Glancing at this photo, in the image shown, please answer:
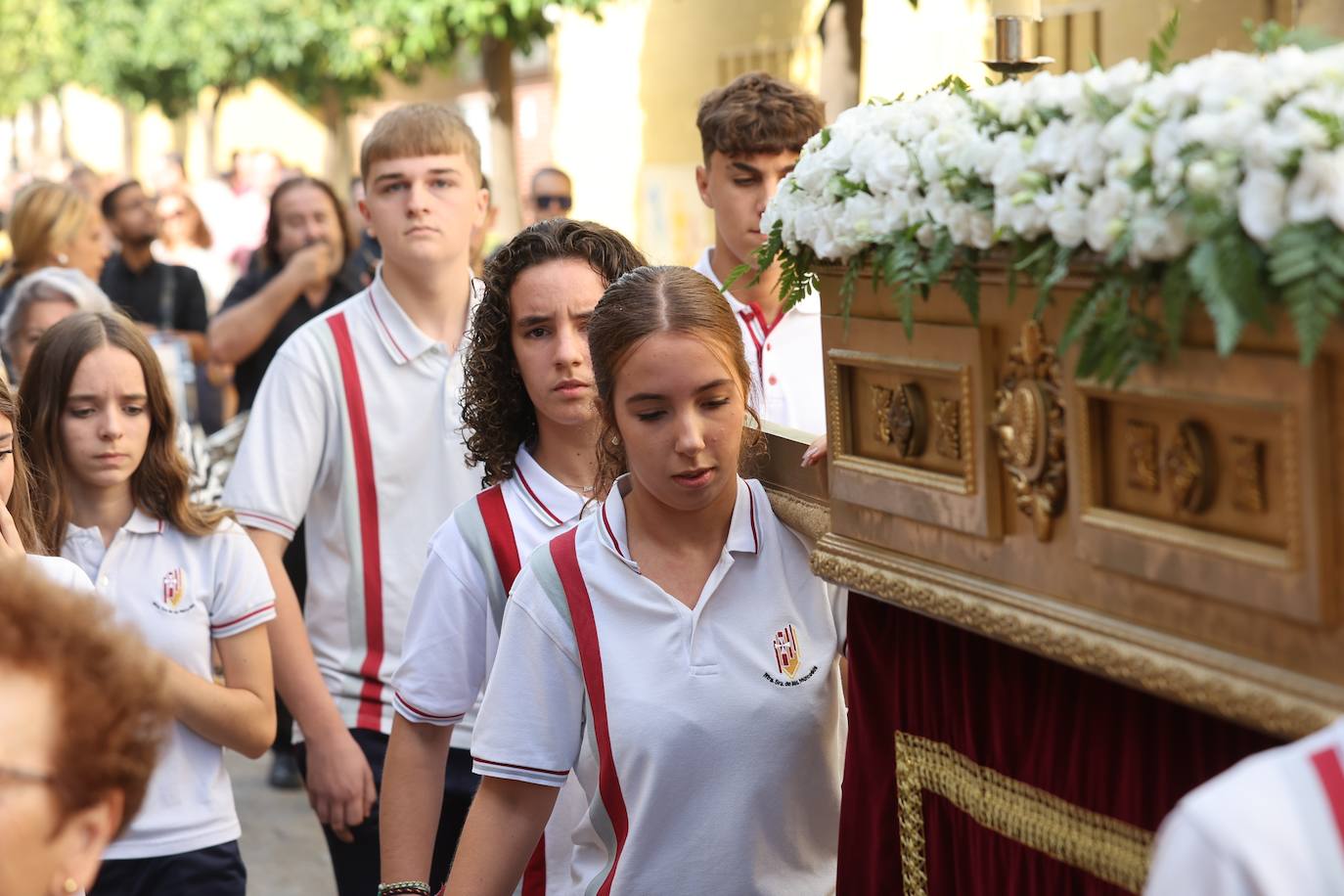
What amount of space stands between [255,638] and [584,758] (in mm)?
1571

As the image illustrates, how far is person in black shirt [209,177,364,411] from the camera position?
275 inches

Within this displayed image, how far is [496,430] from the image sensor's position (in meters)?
3.56

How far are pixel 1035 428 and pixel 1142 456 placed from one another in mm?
171

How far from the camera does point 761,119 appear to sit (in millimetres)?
4676

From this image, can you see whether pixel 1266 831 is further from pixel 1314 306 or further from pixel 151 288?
pixel 151 288

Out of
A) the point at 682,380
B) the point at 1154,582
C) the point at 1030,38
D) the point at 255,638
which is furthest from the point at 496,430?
the point at 1154,582

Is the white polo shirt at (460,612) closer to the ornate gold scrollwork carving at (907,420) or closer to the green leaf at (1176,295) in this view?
the ornate gold scrollwork carving at (907,420)

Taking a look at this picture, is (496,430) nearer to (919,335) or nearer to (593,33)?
(919,335)

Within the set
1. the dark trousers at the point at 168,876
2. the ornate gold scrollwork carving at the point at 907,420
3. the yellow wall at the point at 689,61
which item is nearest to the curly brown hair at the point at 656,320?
the ornate gold scrollwork carving at the point at 907,420

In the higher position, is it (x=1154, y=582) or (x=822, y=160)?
(x=822, y=160)

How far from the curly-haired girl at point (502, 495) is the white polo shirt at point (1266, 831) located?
1745 mm

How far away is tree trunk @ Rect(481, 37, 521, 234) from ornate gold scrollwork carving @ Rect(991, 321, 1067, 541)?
13.5 meters

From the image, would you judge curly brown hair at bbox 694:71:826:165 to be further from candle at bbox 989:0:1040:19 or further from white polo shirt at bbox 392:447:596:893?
candle at bbox 989:0:1040:19

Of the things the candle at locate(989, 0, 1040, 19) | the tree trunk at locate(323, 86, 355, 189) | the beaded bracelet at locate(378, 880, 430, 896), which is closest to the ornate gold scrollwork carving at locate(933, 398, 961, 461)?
the candle at locate(989, 0, 1040, 19)
